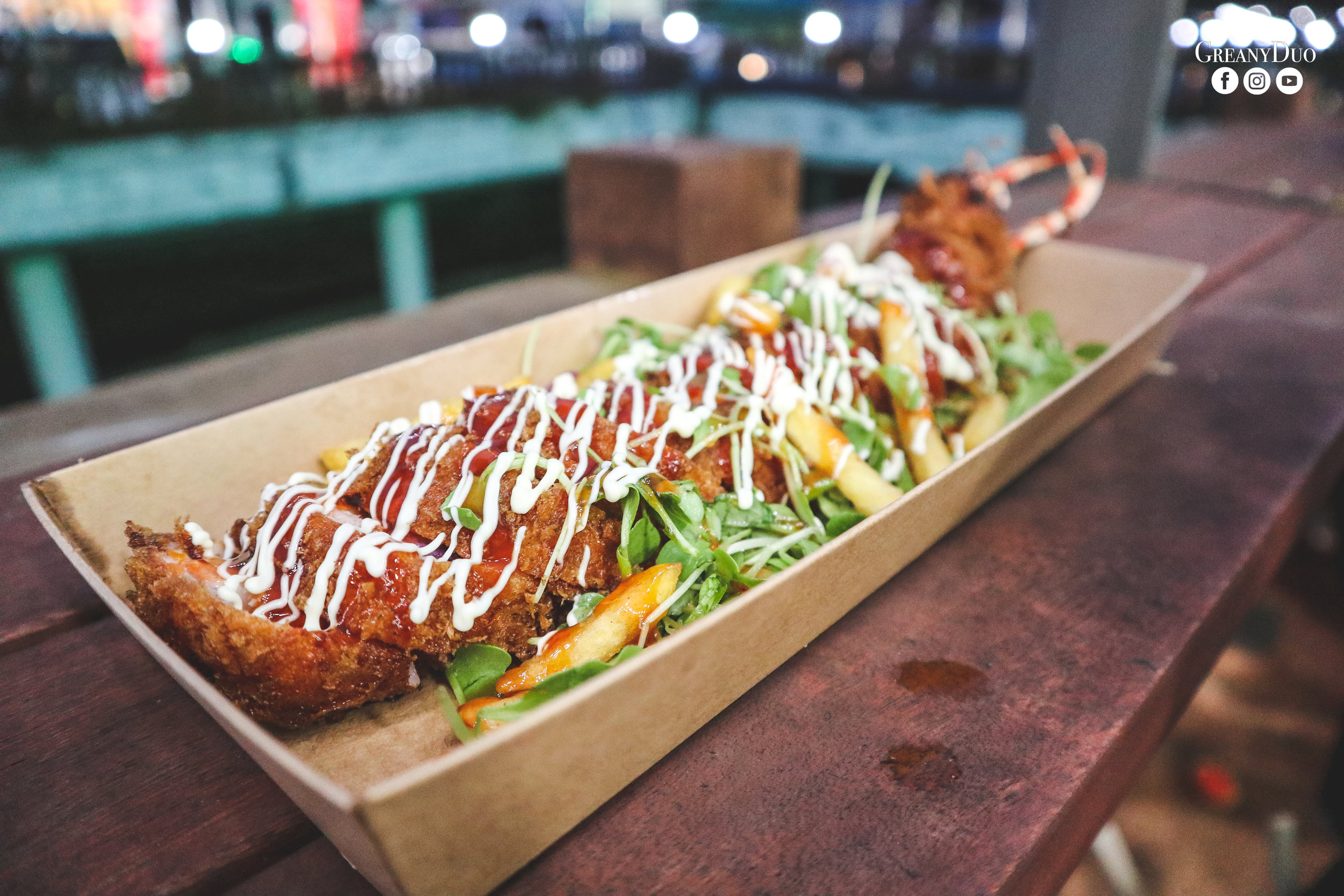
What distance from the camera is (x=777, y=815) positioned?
1139 millimetres

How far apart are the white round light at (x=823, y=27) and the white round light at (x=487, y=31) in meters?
9.35

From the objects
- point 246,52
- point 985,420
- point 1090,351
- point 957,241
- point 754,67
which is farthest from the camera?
point 754,67

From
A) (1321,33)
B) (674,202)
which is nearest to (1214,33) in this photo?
(674,202)

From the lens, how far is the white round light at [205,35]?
1691 centimetres

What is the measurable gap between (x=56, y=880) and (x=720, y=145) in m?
3.96

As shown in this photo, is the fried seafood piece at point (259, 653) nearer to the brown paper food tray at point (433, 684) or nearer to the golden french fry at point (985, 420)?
the brown paper food tray at point (433, 684)

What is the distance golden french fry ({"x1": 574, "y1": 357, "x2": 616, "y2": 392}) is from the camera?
2025 mm

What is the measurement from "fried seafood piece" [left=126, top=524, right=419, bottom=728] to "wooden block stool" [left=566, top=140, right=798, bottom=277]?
112 inches

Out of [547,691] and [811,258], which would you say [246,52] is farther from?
[547,691]

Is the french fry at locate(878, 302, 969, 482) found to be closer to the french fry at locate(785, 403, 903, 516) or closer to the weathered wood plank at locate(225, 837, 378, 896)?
the french fry at locate(785, 403, 903, 516)

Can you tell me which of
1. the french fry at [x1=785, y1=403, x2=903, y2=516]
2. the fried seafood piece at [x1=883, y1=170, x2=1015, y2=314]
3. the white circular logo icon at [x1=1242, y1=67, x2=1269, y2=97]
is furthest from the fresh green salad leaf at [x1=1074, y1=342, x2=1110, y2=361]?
the white circular logo icon at [x1=1242, y1=67, x2=1269, y2=97]

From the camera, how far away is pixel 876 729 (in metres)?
1.29

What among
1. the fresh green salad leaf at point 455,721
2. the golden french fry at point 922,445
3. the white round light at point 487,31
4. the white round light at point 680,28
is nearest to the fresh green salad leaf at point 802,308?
the golden french fry at point 922,445

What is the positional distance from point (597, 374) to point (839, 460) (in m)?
0.67
